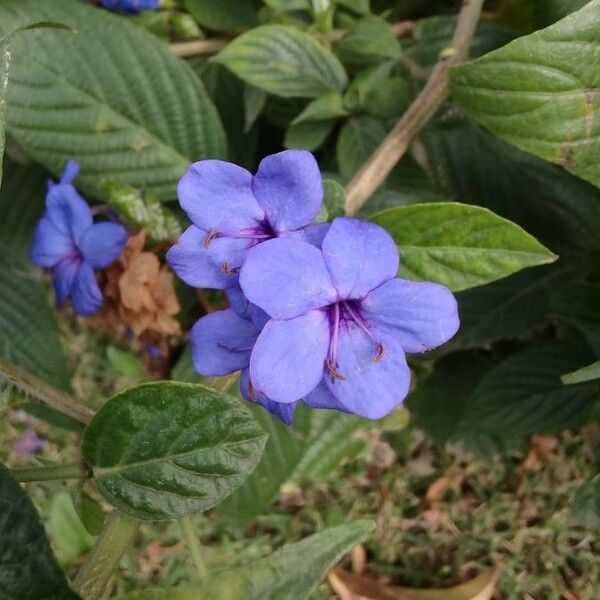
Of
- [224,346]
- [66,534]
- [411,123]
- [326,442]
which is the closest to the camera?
[224,346]

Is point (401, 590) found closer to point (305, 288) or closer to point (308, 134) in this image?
point (308, 134)

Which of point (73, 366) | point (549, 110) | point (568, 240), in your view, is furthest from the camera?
point (73, 366)

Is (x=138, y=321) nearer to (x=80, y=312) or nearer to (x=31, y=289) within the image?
(x=80, y=312)

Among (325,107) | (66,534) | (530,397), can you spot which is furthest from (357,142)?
(66,534)

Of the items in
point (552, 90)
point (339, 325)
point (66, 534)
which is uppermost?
point (552, 90)

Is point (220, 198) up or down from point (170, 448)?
up

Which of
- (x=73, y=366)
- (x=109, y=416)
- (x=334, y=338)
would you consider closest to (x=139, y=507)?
(x=109, y=416)
